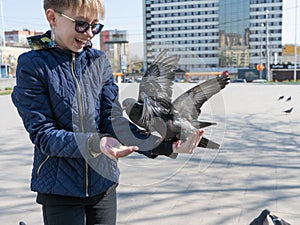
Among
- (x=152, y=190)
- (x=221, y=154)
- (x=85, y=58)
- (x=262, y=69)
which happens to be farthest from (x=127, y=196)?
(x=262, y=69)

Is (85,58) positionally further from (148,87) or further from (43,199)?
(43,199)

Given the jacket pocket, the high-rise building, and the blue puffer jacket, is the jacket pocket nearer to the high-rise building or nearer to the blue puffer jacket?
the blue puffer jacket

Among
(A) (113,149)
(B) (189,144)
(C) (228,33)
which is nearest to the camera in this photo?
(A) (113,149)

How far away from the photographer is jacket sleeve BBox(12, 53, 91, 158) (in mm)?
1271

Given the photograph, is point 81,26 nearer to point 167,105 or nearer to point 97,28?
point 97,28

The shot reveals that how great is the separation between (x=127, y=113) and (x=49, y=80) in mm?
342

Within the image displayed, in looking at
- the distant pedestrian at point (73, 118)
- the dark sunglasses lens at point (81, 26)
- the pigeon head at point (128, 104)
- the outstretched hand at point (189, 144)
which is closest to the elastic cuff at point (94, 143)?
the distant pedestrian at point (73, 118)

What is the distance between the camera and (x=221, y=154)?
591cm

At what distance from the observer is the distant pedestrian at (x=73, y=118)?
131 cm

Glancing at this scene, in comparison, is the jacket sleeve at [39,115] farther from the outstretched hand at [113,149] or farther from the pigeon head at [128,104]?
the pigeon head at [128,104]

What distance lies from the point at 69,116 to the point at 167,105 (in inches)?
16.4

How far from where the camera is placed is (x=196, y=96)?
1.26 m

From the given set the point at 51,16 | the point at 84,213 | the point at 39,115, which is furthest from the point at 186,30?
the point at 84,213

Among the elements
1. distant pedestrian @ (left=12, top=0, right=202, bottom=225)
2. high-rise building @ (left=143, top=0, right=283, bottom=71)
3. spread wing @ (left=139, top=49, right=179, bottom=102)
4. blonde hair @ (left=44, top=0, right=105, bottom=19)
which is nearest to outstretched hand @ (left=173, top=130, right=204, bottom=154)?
distant pedestrian @ (left=12, top=0, right=202, bottom=225)
